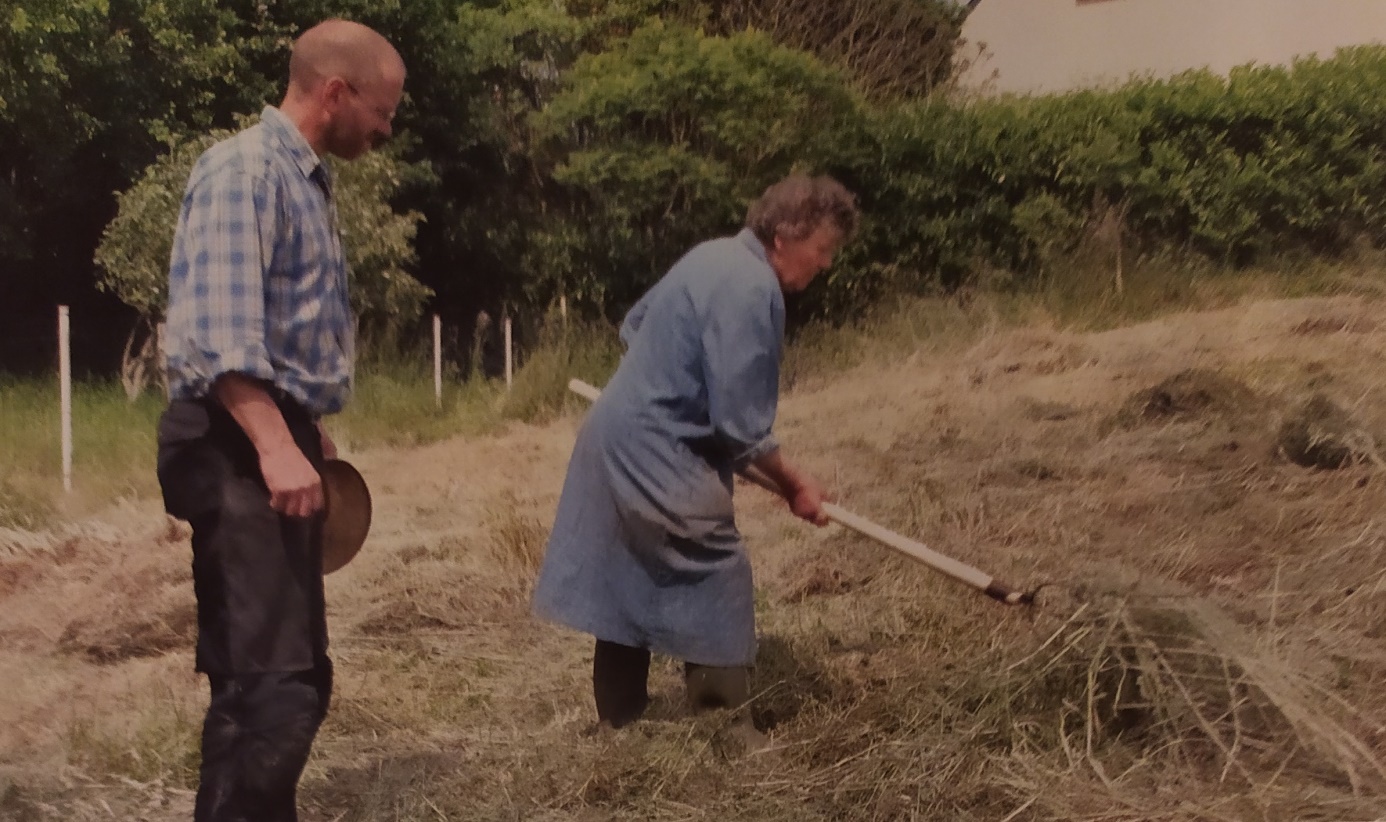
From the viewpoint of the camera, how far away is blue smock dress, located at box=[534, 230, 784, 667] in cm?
175

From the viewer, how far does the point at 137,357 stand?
226cm

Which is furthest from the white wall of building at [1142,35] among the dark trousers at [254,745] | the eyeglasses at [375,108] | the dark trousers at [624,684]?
the dark trousers at [254,745]

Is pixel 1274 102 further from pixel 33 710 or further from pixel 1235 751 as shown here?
pixel 33 710

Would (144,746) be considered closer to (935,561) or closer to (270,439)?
(270,439)

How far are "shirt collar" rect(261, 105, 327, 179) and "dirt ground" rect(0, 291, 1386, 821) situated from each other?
1.06 metres

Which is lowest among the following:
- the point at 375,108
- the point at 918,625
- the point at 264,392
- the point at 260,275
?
the point at 918,625

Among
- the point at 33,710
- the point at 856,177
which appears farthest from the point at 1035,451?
the point at 33,710

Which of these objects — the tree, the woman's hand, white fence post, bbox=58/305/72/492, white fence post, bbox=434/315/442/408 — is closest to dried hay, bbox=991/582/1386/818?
the woman's hand

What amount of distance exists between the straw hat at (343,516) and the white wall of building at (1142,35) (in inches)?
83.3

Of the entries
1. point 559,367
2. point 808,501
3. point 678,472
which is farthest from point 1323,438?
point 559,367

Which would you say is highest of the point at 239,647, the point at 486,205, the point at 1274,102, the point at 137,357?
the point at 1274,102

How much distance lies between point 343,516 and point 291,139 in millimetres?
669

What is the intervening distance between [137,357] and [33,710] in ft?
2.28

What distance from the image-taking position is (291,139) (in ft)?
4.65
